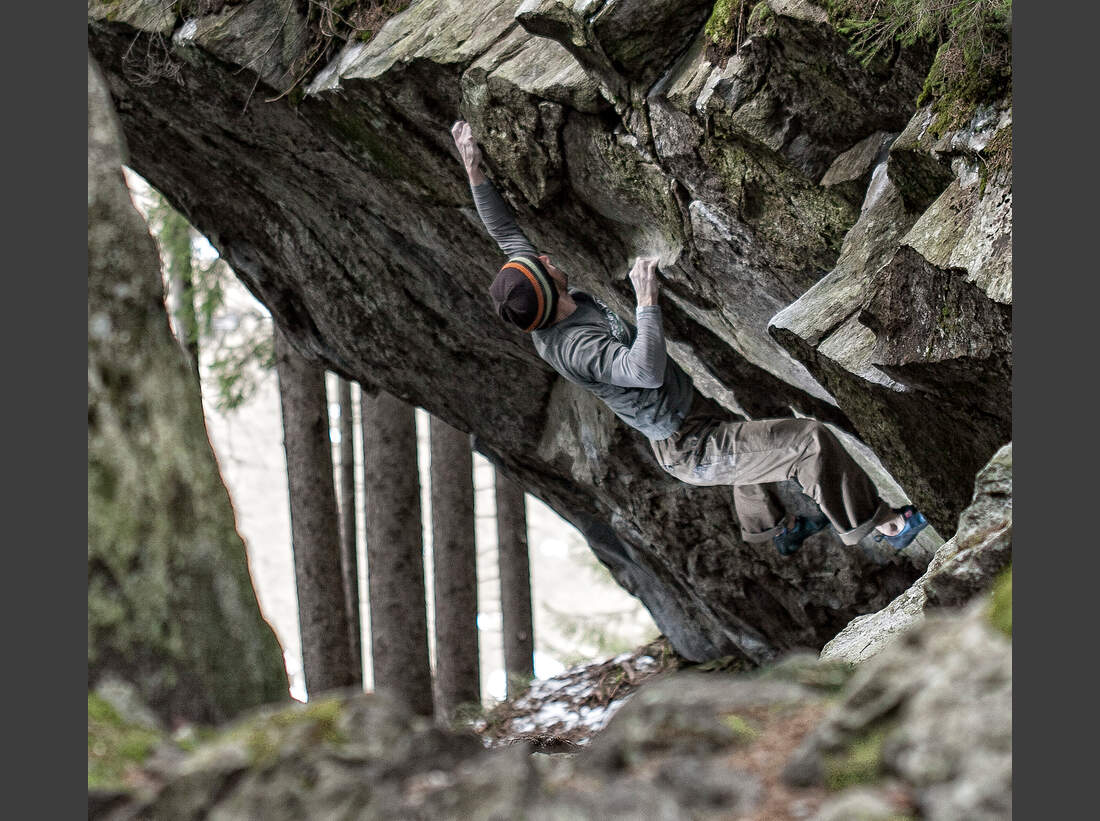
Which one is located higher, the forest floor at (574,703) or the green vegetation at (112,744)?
the green vegetation at (112,744)

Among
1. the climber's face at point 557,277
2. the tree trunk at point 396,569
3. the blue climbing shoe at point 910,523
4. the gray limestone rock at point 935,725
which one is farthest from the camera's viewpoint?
the tree trunk at point 396,569

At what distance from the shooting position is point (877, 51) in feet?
17.9

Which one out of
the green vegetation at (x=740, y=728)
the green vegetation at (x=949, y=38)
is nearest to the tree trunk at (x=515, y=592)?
the green vegetation at (x=949, y=38)

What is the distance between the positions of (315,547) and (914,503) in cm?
680

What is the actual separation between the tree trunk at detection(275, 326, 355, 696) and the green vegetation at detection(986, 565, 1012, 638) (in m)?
8.96

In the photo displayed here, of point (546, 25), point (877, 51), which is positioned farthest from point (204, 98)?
point (877, 51)

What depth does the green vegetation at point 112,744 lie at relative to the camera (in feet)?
9.87

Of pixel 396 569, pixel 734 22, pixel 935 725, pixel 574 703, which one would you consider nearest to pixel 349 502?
pixel 396 569

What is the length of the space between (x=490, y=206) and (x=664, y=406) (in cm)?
175

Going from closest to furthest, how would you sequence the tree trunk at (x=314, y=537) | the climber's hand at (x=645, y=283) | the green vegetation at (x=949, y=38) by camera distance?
1. the green vegetation at (x=949, y=38)
2. the climber's hand at (x=645, y=283)
3. the tree trunk at (x=314, y=537)

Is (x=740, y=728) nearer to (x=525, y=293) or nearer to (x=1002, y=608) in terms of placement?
(x=1002, y=608)

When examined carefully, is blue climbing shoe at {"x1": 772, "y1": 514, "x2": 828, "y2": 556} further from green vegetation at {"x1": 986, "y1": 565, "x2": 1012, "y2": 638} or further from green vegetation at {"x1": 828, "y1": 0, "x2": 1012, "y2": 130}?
green vegetation at {"x1": 986, "y1": 565, "x2": 1012, "y2": 638}

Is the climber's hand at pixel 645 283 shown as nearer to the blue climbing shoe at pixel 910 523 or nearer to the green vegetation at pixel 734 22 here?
the green vegetation at pixel 734 22

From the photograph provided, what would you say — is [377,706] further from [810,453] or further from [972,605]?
[810,453]
